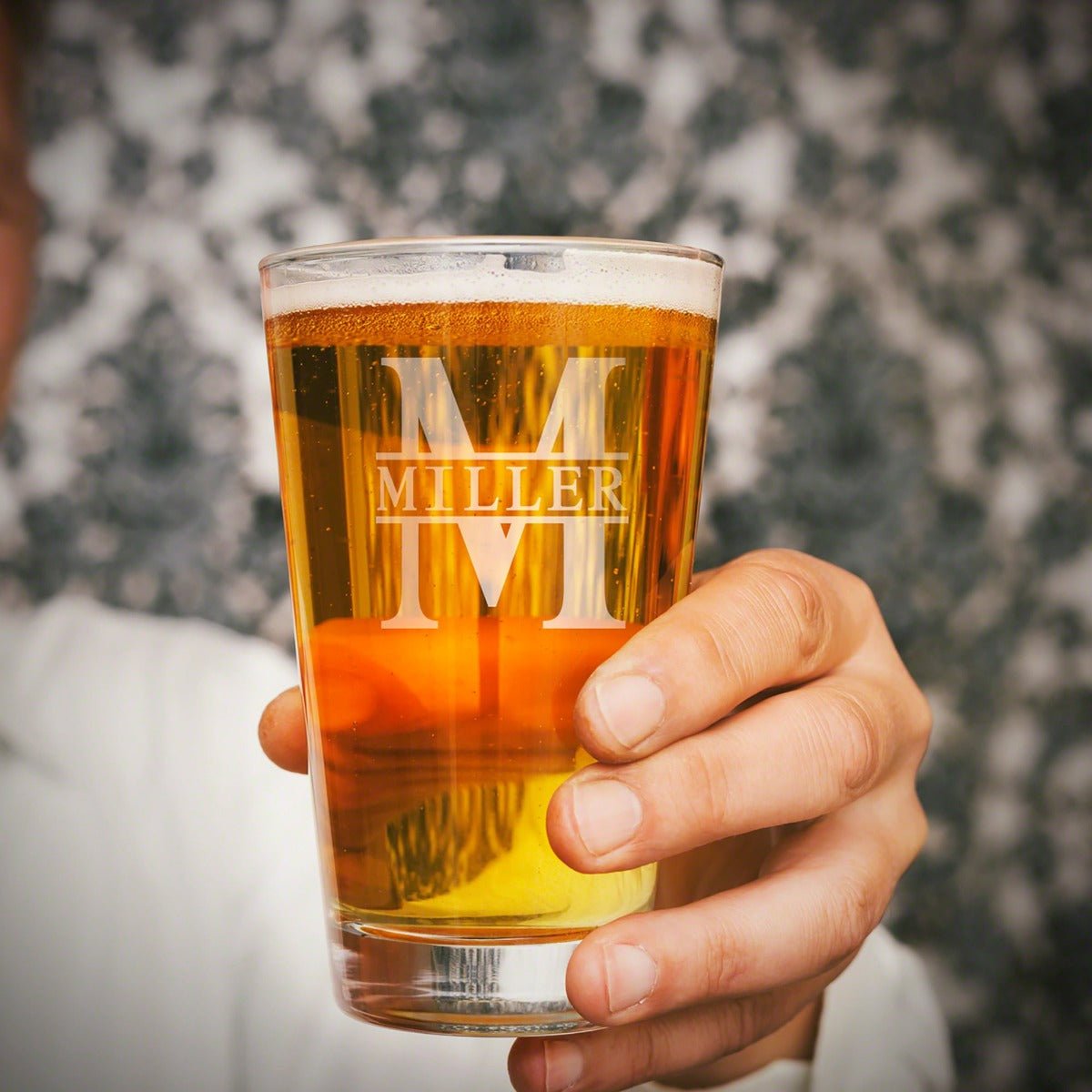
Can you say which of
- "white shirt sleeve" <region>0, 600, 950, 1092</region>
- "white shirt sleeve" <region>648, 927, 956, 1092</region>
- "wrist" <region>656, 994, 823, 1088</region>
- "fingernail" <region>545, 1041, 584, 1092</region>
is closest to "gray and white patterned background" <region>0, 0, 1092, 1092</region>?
"white shirt sleeve" <region>0, 600, 950, 1092</region>

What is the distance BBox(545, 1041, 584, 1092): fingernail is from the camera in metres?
0.62

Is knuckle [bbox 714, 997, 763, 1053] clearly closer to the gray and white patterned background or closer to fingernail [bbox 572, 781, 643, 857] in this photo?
fingernail [bbox 572, 781, 643, 857]

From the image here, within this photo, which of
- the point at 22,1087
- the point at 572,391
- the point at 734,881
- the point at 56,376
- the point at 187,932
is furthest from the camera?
the point at 56,376

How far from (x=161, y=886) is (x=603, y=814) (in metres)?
1.31

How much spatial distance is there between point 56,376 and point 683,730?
5.72 feet

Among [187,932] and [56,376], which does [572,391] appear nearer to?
[187,932]

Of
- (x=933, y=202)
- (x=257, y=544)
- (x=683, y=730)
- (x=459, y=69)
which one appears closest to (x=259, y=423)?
(x=257, y=544)

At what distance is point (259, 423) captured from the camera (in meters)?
2.03

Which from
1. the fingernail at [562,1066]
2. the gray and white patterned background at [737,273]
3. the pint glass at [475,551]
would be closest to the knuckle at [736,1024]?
the fingernail at [562,1066]

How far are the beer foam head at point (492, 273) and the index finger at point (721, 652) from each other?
147mm

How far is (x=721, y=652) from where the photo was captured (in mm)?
559

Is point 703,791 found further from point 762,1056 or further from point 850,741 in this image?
point 762,1056

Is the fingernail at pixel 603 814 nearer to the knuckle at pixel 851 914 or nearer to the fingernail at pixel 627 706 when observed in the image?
the fingernail at pixel 627 706

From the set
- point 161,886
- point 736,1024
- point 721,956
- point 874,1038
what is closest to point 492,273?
point 721,956
